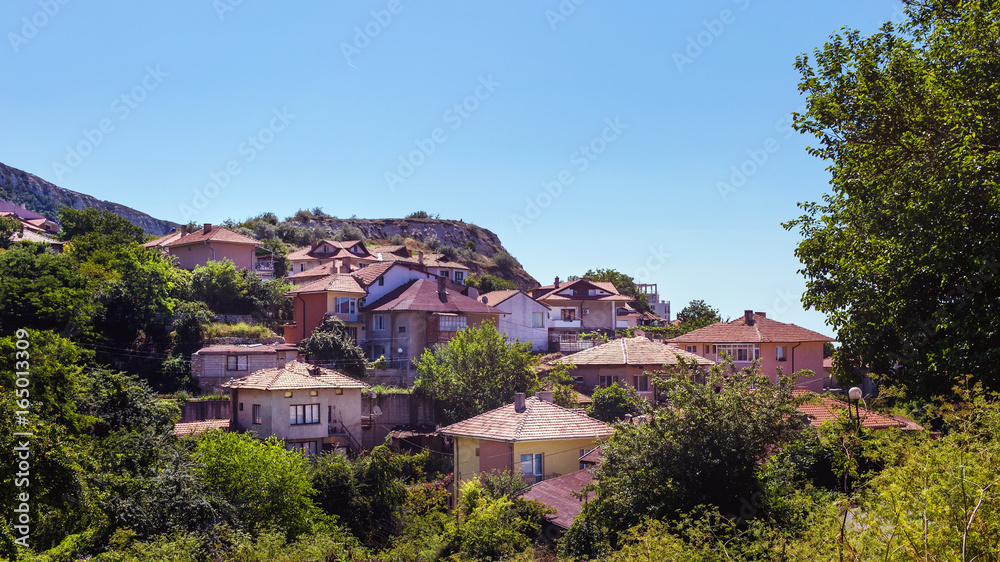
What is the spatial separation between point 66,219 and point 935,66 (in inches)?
2520

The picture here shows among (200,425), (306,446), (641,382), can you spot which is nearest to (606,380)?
(641,382)

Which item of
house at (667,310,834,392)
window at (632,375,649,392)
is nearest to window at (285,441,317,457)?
window at (632,375,649,392)

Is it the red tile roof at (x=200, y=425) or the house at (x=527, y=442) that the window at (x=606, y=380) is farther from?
the red tile roof at (x=200, y=425)

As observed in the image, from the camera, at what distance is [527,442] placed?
28.5m

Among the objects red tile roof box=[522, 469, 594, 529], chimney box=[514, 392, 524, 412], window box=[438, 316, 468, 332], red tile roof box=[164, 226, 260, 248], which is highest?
red tile roof box=[164, 226, 260, 248]

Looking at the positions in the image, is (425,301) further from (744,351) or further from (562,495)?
(562,495)

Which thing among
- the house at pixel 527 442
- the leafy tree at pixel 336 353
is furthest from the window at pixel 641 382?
the leafy tree at pixel 336 353

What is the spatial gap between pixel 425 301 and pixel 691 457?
33.4 meters

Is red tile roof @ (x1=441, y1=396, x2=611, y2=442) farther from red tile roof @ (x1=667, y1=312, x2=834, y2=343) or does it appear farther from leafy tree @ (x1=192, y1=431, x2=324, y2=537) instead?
red tile roof @ (x1=667, y1=312, x2=834, y2=343)

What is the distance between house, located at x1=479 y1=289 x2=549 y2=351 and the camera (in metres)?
56.8

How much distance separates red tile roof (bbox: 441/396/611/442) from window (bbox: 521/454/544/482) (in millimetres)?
866

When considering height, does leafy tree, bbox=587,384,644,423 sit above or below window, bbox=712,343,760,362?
below

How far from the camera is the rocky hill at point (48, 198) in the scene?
11612 cm

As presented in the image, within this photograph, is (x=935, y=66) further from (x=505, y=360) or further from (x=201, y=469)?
(x=505, y=360)
